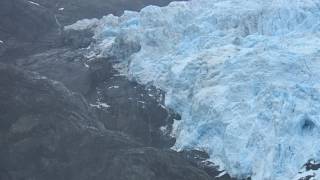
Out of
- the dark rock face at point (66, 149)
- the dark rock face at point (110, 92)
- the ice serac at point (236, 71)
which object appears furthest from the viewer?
the dark rock face at point (110, 92)

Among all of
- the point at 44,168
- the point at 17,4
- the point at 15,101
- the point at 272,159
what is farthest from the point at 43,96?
the point at 17,4

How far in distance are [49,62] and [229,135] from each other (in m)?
11.9

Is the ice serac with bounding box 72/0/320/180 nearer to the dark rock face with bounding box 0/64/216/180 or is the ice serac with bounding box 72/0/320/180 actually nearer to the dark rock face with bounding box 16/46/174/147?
the dark rock face with bounding box 16/46/174/147

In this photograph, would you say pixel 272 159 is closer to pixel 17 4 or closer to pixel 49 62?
pixel 49 62

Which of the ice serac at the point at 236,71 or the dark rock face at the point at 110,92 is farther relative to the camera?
the dark rock face at the point at 110,92

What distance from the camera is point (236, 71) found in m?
29.0

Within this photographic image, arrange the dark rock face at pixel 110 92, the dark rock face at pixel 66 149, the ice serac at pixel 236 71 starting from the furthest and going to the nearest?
the dark rock face at pixel 110 92 < the ice serac at pixel 236 71 < the dark rock face at pixel 66 149

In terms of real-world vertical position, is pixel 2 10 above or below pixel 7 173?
above

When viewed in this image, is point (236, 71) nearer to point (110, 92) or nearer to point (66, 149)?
point (110, 92)

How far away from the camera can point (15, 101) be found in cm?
2783

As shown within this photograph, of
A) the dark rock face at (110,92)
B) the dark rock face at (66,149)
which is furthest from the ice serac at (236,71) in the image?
the dark rock face at (66,149)

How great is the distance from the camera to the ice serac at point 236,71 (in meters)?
25.5

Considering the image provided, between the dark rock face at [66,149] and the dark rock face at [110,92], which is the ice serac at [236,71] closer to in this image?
the dark rock face at [110,92]

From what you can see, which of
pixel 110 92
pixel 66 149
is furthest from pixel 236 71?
pixel 66 149
